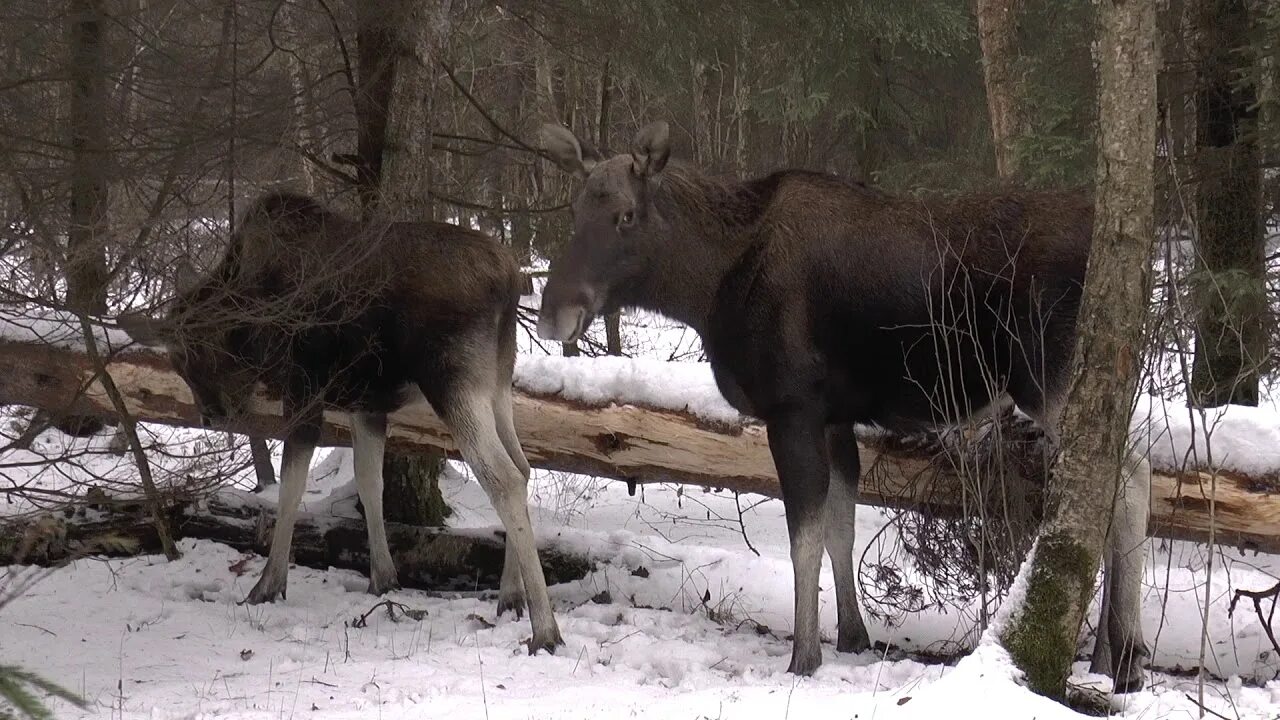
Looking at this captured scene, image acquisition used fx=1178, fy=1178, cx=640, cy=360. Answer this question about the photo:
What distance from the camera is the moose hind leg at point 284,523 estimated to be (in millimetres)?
7438

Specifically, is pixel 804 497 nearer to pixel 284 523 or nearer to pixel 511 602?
pixel 511 602

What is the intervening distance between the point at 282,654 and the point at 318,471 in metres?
4.66

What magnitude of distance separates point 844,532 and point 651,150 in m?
2.41

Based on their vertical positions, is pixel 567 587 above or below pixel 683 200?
below

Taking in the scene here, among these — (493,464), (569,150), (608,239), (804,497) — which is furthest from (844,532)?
(569,150)

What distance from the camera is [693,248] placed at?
21.1 ft

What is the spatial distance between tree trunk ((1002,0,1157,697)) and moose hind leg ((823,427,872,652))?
200 centimetres

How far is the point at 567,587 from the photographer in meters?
7.98

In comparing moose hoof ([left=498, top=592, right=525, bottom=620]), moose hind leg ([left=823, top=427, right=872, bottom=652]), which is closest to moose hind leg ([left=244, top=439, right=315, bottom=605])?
moose hoof ([left=498, top=592, right=525, bottom=620])

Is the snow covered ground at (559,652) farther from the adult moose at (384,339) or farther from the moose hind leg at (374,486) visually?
the adult moose at (384,339)

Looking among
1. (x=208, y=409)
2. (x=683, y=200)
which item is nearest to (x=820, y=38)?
(x=683, y=200)

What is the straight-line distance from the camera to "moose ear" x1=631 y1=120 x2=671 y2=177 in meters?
6.17

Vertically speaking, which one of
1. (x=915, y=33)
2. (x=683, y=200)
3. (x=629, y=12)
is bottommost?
(x=683, y=200)

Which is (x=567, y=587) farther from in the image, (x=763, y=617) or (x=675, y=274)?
A: (x=675, y=274)
